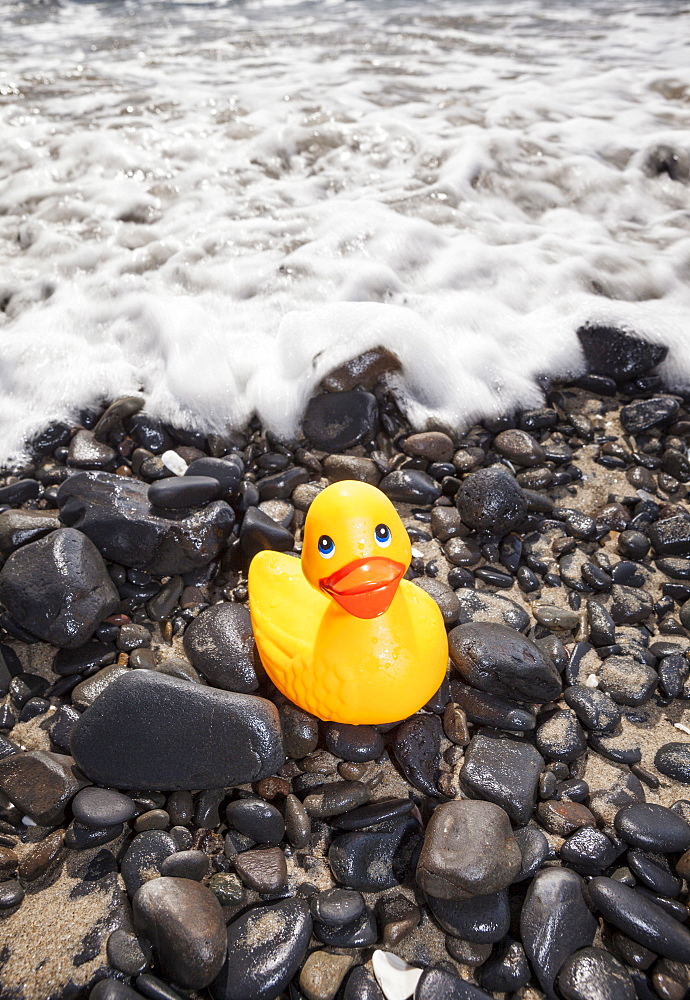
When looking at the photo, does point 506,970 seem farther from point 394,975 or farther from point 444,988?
point 394,975

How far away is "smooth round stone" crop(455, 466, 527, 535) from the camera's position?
2.87 metres

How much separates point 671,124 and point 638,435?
493 cm

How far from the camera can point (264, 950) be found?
5.74 feet

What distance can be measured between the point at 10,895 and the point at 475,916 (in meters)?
1.39

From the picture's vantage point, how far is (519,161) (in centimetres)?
590

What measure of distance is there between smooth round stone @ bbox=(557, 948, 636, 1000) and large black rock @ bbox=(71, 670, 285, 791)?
1.01 meters

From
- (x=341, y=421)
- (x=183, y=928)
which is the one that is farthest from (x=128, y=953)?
(x=341, y=421)

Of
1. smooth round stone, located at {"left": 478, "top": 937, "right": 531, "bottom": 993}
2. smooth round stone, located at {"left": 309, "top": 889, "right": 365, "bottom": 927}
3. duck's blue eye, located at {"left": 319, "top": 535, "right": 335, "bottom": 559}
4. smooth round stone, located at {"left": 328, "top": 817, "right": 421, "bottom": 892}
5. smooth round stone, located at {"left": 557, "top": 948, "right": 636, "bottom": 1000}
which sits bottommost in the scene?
smooth round stone, located at {"left": 478, "top": 937, "right": 531, "bottom": 993}

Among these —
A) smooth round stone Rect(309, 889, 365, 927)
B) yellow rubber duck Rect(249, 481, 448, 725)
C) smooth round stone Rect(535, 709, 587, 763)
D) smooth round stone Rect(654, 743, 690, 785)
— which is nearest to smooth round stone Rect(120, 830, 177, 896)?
smooth round stone Rect(309, 889, 365, 927)

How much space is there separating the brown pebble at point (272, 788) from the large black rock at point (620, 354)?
113 inches

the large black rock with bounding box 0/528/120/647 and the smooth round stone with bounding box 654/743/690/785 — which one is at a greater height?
the large black rock with bounding box 0/528/120/647

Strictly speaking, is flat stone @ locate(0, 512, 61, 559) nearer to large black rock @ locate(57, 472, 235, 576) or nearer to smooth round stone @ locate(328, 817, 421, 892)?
large black rock @ locate(57, 472, 235, 576)

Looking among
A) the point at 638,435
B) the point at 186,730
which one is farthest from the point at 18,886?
the point at 638,435

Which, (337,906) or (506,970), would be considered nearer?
(506,970)
